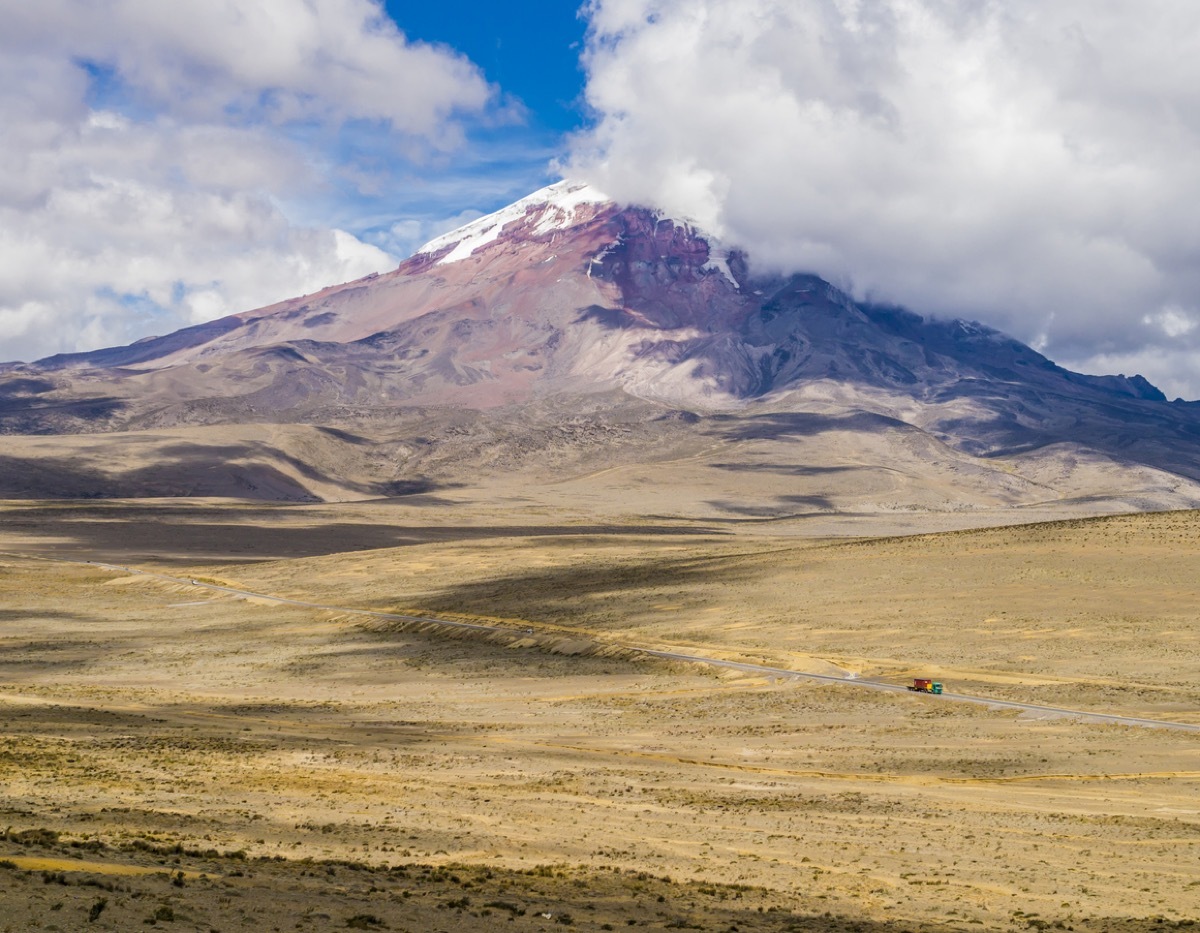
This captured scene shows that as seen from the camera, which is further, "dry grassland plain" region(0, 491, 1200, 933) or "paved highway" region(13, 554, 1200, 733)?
"paved highway" region(13, 554, 1200, 733)

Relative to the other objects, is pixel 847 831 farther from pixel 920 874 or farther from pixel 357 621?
pixel 357 621

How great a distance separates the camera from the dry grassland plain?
17.6m

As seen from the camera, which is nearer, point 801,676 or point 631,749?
point 631,749

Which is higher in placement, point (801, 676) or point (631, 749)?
point (801, 676)

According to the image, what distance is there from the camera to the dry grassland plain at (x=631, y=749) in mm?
17625

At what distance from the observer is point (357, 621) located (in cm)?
6712

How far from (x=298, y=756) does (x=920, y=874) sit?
1616 centimetres

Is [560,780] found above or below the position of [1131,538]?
below

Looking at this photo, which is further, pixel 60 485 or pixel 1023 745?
pixel 60 485

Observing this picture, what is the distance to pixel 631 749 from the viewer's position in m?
34.1

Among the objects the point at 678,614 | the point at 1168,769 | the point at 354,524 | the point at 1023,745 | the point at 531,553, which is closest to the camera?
the point at 1168,769

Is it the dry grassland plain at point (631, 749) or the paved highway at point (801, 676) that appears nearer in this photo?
the dry grassland plain at point (631, 749)

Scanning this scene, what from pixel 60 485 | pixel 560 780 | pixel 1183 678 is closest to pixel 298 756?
pixel 560 780

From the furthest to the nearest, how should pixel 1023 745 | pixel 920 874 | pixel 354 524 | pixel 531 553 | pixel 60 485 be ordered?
pixel 60 485, pixel 354 524, pixel 531 553, pixel 1023 745, pixel 920 874
